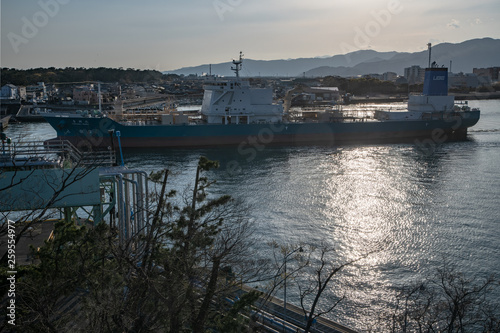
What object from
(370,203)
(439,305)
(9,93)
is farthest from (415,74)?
(439,305)

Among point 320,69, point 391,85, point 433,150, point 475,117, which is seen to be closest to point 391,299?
point 433,150

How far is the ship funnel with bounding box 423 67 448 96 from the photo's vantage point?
24547 millimetres

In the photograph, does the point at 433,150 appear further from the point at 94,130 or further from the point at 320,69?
the point at 320,69

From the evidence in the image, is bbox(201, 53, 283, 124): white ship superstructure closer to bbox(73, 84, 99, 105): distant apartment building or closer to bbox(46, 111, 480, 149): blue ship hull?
bbox(46, 111, 480, 149): blue ship hull

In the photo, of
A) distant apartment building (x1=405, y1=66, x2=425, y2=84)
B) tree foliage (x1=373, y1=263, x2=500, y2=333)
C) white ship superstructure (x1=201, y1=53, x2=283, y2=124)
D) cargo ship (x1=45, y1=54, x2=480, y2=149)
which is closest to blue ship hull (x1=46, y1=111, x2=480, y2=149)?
cargo ship (x1=45, y1=54, x2=480, y2=149)

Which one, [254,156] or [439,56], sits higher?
[439,56]

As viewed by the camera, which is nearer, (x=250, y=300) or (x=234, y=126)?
(x=250, y=300)

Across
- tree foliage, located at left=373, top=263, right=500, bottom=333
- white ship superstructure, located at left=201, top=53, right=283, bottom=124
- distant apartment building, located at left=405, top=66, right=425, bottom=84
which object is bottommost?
tree foliage, located at left=373, top=263, right=500, bottom=333

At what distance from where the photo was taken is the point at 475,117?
24.1 m

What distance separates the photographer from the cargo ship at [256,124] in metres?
20.2

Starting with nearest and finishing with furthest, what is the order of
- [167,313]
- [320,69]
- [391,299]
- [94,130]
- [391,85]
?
[167,313], [391,299], [94,130], [391,85], [320,69]

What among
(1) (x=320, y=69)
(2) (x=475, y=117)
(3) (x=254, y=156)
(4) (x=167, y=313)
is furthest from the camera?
(1) (x=320, y=69)

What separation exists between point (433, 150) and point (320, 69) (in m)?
93.5

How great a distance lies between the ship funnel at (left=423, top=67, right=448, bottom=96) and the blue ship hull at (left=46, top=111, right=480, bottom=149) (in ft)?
→ 4.83
